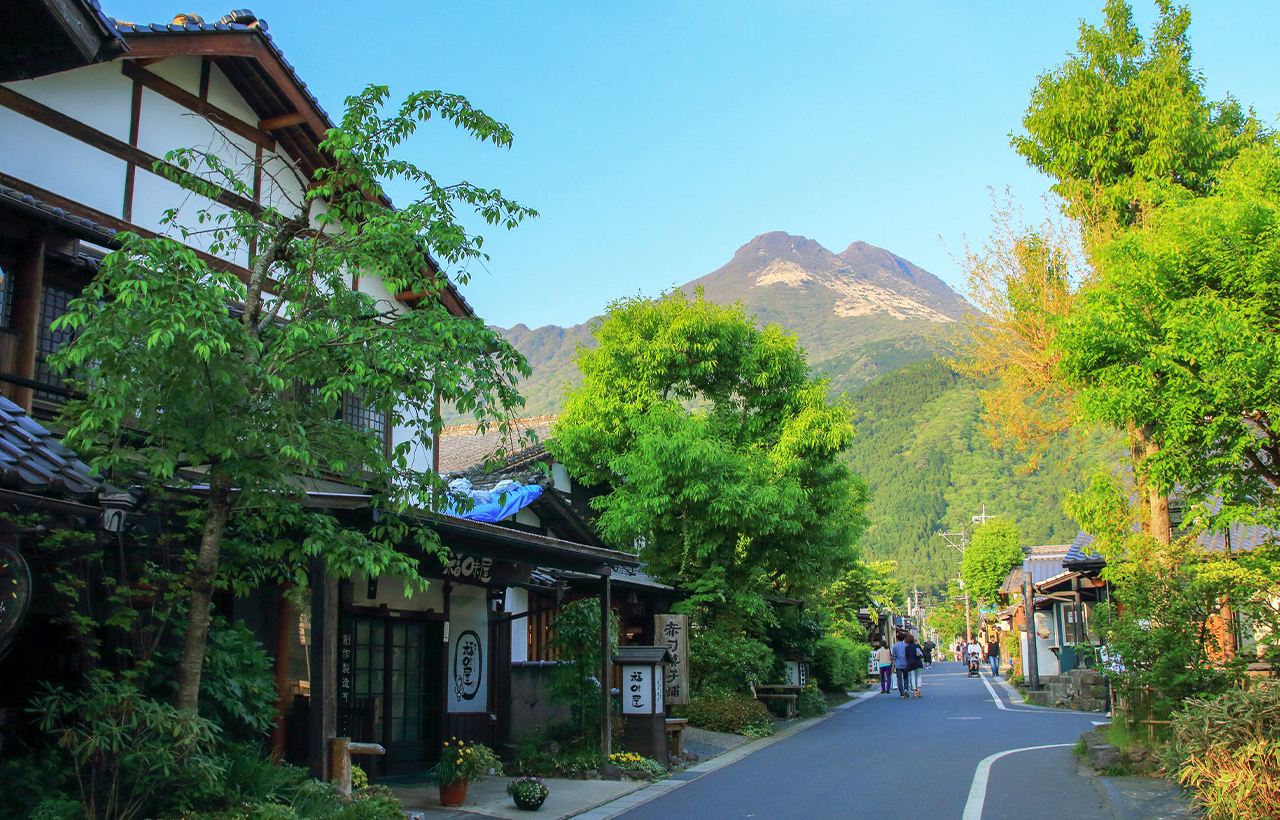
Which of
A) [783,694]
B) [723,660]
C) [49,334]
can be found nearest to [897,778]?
[723,660]

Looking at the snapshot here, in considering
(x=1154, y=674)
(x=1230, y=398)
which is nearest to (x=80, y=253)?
(x=1230, y=398)

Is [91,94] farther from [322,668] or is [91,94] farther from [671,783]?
[671,783]

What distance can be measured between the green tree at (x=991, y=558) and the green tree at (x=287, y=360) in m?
58.2

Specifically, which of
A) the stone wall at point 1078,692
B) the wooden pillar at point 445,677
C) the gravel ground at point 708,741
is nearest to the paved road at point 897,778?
the gravel ground at point 708,741

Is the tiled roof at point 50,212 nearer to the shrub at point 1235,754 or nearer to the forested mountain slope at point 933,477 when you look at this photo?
the shrub at point 1235,754

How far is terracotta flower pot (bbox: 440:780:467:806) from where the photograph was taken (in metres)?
11.1

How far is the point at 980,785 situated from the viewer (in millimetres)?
12367

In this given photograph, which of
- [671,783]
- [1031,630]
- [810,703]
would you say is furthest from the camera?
[1031,630]

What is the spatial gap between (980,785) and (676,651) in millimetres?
5961

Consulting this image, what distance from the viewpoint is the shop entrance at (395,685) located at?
12.8 meters

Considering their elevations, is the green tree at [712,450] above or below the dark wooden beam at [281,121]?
below

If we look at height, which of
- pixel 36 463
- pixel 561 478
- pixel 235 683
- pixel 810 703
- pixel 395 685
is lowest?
pixel 810 703

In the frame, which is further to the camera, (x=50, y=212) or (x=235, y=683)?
(x=50, y=212)

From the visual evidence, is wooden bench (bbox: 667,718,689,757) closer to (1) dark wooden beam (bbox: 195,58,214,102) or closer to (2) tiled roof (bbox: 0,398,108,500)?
(2) tiled roof (bbox: 0,398,108,500)
